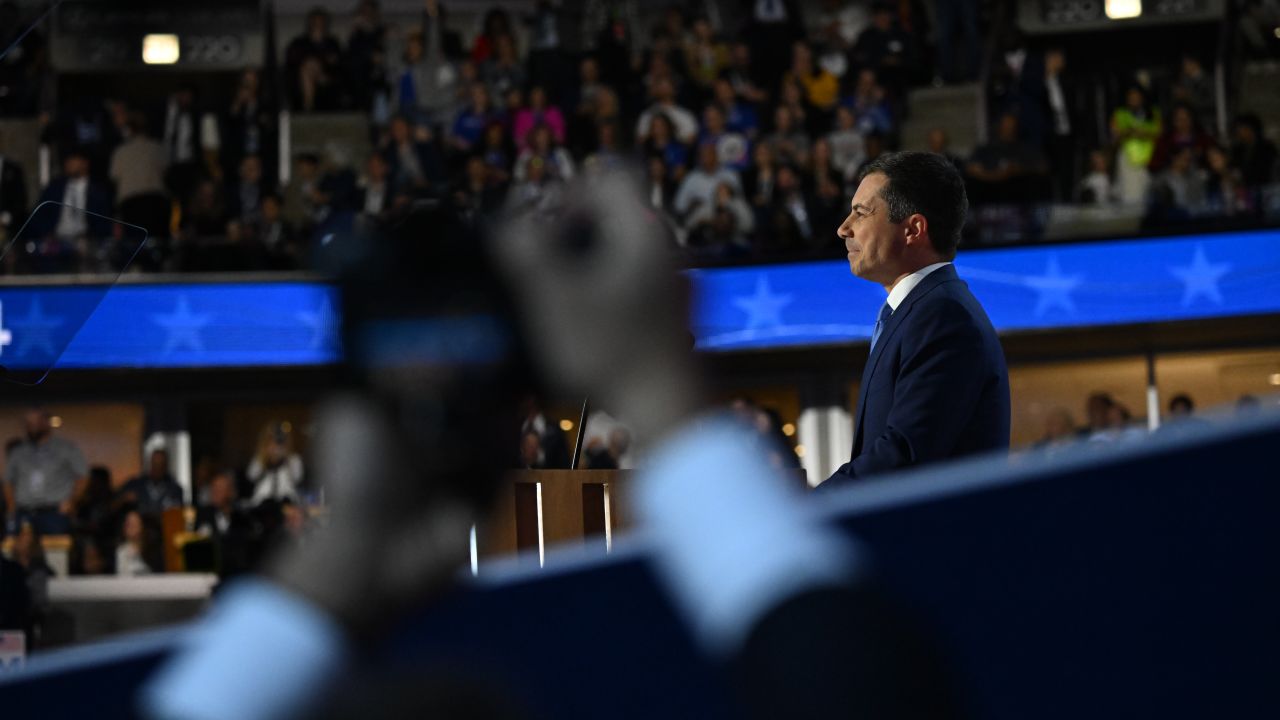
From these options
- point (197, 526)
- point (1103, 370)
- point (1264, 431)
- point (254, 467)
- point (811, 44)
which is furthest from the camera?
point (811, 44)

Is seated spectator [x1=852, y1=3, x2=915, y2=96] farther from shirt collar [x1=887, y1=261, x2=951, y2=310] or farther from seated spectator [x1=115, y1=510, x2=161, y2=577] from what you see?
shirt collar [x1=887, y1=261, x2=951, y2=310]

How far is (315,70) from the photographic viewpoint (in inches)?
591

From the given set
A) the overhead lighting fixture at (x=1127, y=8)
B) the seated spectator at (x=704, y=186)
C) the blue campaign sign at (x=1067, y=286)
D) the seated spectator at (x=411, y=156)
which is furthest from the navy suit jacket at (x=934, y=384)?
the overhead lighting fixture at (x=1127, y=8)

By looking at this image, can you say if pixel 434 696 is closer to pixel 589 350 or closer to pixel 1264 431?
pixel 589 350

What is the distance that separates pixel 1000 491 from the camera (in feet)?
3.23

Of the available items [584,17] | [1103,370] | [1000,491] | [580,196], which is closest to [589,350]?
[580,196]

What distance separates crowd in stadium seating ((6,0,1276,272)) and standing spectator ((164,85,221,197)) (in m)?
0.02

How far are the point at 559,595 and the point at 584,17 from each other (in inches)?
578

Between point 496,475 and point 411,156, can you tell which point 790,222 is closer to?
point 411,156

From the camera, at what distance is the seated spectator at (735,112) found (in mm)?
12844

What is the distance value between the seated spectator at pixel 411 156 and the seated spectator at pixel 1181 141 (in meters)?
5.62

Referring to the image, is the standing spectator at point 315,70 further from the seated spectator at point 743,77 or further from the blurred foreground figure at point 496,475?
the blurred foreground figure at point 496,475

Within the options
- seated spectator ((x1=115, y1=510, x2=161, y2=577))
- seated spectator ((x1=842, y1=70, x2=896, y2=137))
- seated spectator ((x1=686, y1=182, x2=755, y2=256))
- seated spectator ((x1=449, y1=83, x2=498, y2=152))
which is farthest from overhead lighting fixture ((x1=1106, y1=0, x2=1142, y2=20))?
seated spectator ((x1=115, y1=510, x2=161, y2=577))

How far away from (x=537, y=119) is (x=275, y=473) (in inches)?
149
